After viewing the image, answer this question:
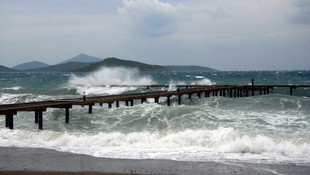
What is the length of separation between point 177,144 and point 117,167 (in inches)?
161

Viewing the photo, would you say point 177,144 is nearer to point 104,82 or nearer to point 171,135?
point 171,135

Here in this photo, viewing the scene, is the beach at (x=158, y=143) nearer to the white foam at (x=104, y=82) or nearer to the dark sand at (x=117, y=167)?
the dark sand at (x=117, y=167)

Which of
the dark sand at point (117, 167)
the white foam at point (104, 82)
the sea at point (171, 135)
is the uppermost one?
the white foam at point (104, 82)

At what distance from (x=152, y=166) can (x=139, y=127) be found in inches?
304

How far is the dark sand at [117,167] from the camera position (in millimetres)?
10555

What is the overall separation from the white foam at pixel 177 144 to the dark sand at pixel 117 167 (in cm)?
81

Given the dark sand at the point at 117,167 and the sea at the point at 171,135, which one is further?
the sea at the point at 171,135

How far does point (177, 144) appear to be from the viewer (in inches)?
580

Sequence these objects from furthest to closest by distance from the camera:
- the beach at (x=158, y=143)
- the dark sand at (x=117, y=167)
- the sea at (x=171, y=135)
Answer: the sea at (x=171, y=135) < the beach at (x=158, y=143) < the dark sand at (x=117, y=167)

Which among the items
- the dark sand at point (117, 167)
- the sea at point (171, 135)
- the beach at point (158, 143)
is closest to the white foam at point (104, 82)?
the sea at point (171, 135)

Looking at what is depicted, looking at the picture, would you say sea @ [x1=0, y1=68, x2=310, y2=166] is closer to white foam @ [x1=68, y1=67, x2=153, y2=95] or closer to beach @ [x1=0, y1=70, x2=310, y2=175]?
beach @ [x1=0, y1=70, x2=310, y2=175]

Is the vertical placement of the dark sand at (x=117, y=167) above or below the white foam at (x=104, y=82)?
below

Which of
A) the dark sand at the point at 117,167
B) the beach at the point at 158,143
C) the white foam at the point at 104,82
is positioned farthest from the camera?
the white foam at the point at 104,82

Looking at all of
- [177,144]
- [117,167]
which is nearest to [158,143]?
[177,144]
